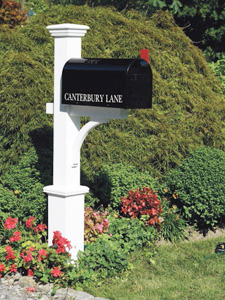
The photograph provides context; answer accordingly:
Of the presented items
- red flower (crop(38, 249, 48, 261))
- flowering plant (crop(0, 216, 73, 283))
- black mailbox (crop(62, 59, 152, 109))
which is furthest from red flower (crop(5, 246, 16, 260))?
black mailbox (crop(62, 59, 152, 109))

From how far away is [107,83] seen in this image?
18.8 feet

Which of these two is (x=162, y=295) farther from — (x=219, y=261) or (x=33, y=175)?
(x=33, y=175)

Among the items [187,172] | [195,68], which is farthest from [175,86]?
[187,172]

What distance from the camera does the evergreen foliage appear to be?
24.5ft

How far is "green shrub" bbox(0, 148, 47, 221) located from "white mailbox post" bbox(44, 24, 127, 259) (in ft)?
2.81

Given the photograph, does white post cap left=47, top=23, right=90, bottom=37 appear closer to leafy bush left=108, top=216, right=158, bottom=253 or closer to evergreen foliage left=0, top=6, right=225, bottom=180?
evergreen foliage left=0, top=6, right=225, bottom=180

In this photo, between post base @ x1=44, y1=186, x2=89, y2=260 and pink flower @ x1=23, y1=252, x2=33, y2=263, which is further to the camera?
post base @ x1=44, y1=186, x2=89, y2=260

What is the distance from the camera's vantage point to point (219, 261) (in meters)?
6.70

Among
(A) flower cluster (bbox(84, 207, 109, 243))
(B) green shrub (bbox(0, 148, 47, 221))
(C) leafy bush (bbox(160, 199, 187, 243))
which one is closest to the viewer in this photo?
(A) flower cluster (bbox(84, 207, 109, 243))

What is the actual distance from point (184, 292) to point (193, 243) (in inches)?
65.7

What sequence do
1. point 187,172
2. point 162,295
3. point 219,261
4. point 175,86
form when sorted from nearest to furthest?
1. point 162,295
2. point 219,261
3. point 187,172
4. point 175,86

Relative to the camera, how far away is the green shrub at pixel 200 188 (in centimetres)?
762

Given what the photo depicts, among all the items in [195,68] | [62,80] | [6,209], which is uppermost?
[195,68]

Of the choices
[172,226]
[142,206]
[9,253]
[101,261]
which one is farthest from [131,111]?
[9,253]
